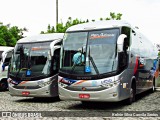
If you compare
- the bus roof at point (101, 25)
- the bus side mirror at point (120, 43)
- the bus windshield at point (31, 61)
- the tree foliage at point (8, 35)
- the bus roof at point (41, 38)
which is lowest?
the tree foliage at point (8, 35)

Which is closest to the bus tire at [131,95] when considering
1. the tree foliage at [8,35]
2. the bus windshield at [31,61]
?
the bus windshield at [31,61]

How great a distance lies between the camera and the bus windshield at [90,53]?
11039mm

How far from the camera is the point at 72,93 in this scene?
1132cm

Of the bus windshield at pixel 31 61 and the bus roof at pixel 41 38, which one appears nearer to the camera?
the bus windshield at pixel 31 61

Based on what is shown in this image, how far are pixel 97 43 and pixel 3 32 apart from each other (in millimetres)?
39018

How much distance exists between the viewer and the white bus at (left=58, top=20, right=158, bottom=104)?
35.8 feet

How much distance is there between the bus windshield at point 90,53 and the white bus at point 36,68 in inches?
49.6

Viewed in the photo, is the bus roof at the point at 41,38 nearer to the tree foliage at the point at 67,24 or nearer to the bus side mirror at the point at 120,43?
the bus side mirror at the point at 120,43

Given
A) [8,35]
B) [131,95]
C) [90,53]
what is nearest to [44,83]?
[90,53]

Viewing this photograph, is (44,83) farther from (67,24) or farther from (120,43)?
(67,24)

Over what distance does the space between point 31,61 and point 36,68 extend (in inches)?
16.9

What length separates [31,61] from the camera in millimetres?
13938

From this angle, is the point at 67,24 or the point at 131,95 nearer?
the point at 131,95

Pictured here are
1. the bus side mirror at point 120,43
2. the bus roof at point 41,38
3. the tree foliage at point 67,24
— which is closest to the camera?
the bus side mirror at point 120,43
